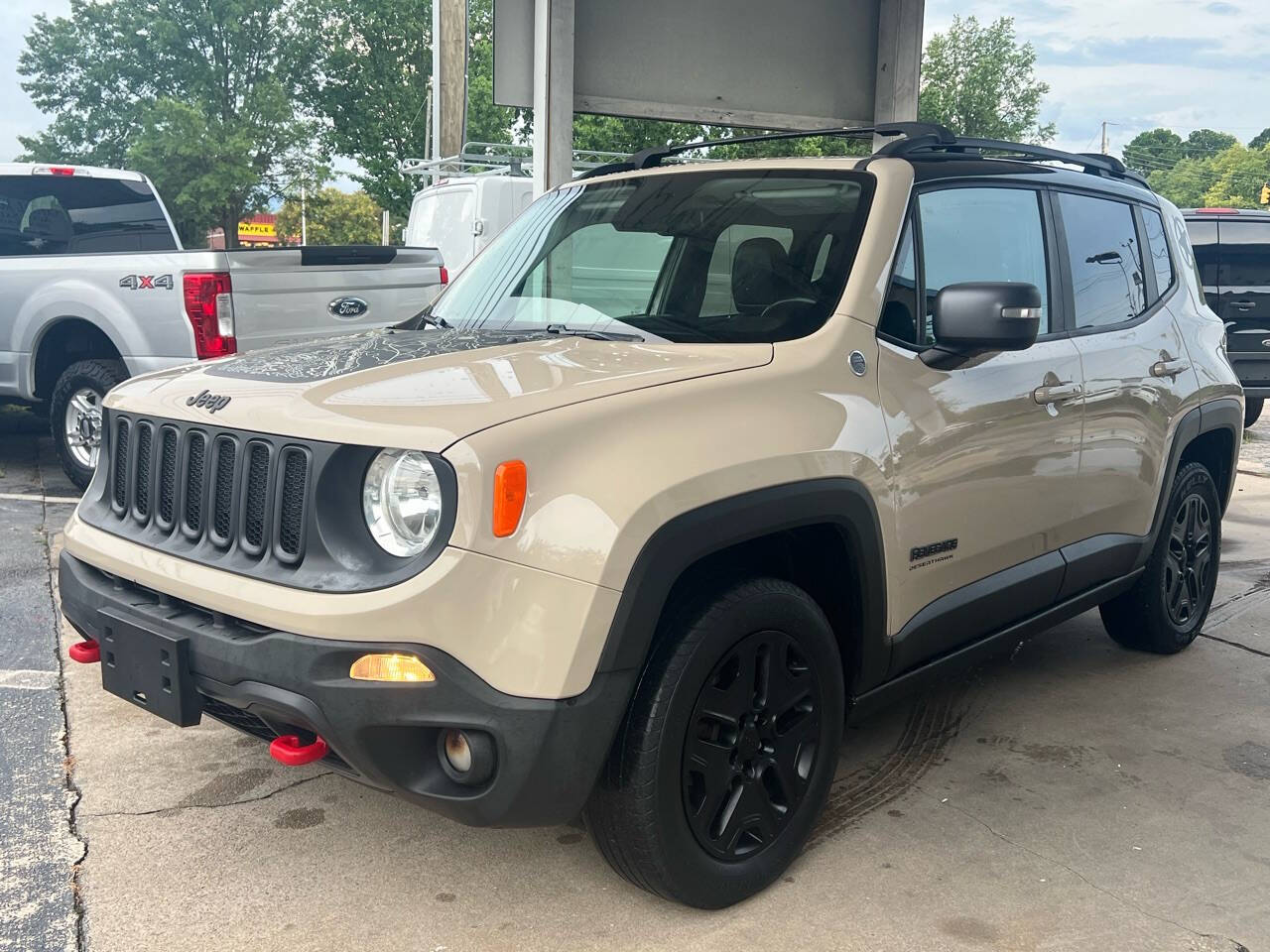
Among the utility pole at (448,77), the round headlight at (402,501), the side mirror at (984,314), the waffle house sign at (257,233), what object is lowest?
the round headlight at (402,501)

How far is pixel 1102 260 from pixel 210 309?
461 cm

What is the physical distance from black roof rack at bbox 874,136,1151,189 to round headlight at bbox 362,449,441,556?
1.85 metres

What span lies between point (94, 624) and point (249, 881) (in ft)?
2.43

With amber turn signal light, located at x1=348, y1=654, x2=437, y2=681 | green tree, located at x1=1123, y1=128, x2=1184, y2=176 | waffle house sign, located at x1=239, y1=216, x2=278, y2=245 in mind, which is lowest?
amber turn signal light, located at x1=348, y1=654, x2=437, y2=681

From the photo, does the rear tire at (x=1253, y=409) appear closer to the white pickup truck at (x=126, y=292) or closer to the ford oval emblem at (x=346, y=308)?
the white pickup truck at (x=126, y=292)

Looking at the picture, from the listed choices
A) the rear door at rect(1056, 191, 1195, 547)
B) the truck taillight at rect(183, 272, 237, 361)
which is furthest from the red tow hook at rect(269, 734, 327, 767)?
the truck taillight at rect(183, 272, 237, 361)

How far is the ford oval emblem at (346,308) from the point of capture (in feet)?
22.5

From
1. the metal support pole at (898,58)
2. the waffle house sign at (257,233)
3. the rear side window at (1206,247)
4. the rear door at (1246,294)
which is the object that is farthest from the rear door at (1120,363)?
the waffle house sign at (257,233)

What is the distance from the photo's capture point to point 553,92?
7555mm

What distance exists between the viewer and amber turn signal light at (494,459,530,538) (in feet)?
7.79

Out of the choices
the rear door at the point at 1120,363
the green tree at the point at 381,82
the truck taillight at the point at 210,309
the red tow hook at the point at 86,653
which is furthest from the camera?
the green tree at the point at 381,82

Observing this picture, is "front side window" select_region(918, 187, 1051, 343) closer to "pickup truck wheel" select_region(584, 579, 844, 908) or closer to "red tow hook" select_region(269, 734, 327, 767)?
"pickup truck wheel" select_region(584, 579, 844, 908)

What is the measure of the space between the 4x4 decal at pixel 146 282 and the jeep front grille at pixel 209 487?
395 centimetres

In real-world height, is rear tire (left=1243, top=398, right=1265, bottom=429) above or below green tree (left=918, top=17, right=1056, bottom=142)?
below
